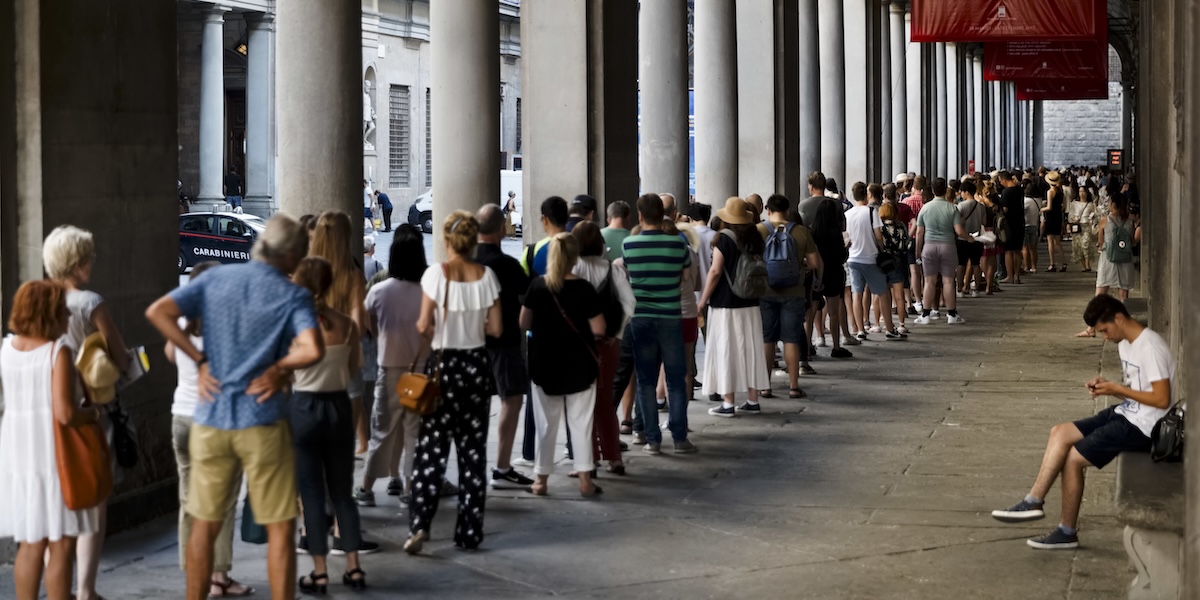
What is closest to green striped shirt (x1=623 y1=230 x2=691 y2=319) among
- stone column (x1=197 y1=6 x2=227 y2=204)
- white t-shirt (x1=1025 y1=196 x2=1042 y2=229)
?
white t-shirt (x1=1025 y1=196 x2=1042 y2=229)

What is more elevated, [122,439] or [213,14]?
[213,14]

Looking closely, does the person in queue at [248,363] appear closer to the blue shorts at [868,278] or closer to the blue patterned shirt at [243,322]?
the blue patterned shirt at [243,322]

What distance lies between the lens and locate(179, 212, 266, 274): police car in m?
28.9

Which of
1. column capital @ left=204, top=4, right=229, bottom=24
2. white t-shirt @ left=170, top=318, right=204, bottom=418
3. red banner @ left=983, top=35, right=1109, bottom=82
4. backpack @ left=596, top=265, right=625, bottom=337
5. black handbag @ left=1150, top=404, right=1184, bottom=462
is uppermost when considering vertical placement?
column capital @ left=204, top=4, right=229, bottom=24

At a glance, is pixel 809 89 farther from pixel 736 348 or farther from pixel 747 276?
pixel 747 276

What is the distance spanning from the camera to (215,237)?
94.9 feet

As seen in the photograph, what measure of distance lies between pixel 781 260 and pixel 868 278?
3968 millimetres

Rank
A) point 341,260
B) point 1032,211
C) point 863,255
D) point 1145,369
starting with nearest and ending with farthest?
point 341,260
point 1145,369
point 863,255
point 1032,211

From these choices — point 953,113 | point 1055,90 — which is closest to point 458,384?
point 953,113

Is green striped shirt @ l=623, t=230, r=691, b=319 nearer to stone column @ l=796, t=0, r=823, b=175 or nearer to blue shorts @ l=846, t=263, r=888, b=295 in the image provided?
blue shorts @ l=846, t=263, r=888, b=295

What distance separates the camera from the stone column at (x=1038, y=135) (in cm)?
8244

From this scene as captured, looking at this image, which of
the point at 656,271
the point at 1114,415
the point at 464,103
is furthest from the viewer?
the point at 464,103

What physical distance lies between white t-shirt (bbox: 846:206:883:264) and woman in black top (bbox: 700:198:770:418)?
14.1ft

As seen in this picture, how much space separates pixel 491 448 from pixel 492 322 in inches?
107
